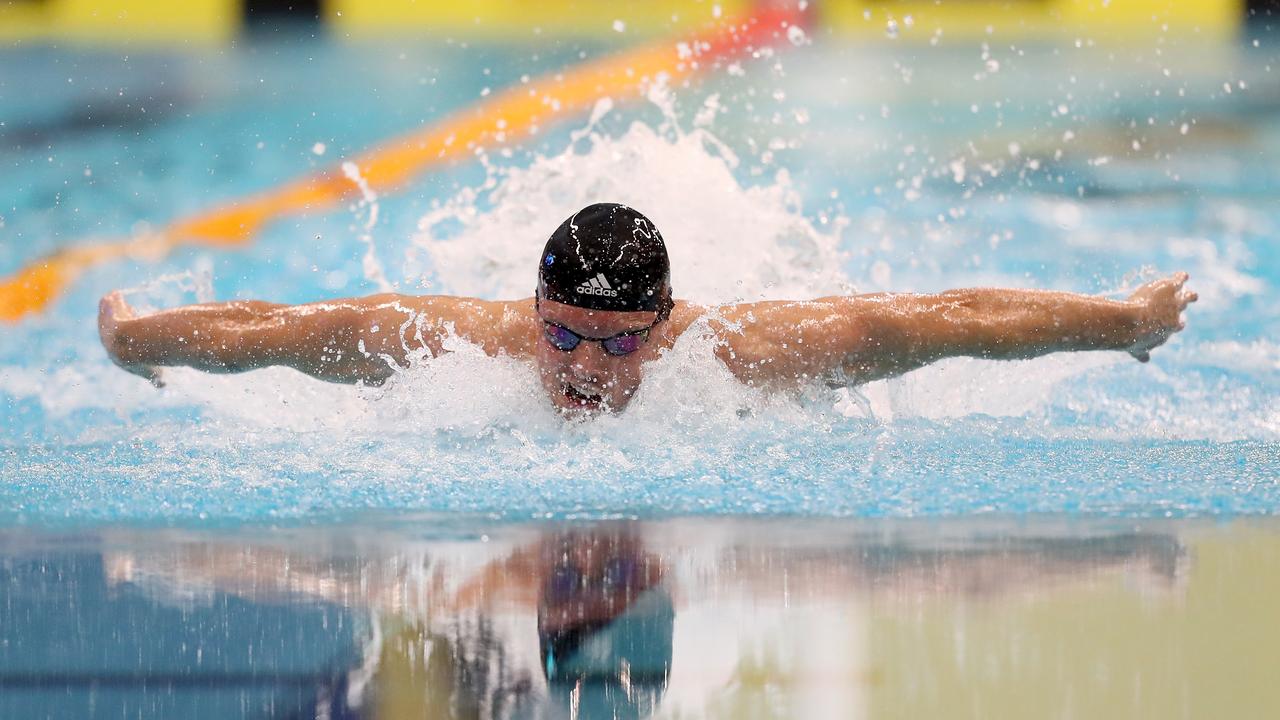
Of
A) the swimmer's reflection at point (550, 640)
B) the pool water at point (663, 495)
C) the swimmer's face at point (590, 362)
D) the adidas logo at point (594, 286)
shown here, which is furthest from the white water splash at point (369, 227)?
the swimmer's reflection at point (550, 640)

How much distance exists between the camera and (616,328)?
282 cm

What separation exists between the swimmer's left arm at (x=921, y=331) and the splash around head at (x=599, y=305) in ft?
0.89

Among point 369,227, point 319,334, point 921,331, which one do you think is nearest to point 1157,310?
→ point 921,331

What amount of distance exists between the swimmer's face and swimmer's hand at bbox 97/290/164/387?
3.39 ft

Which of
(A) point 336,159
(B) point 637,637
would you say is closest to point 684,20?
(A) point 336,159

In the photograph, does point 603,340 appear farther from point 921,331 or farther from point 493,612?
point 493,612

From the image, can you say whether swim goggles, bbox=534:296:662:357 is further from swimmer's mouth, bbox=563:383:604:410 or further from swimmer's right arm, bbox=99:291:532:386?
swimmer's right arm, bbox=99:291:532:386

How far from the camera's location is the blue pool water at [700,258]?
2.57 m

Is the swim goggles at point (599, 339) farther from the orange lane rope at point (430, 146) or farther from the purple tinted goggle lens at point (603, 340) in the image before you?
the orange lane rope at point (430, 146)

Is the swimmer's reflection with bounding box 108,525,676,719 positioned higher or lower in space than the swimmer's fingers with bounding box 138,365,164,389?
lower

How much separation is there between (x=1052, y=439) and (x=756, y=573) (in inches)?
51.9

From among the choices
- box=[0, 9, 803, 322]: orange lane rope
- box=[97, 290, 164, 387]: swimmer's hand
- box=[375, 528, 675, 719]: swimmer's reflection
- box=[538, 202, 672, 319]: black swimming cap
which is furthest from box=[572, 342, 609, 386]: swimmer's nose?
box=[0, 9, 803, 322]: orange lane rope

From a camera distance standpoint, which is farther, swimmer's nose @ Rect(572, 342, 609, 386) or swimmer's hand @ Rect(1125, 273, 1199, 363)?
swimmer's hand @ Rect(1125, 273, 1199, 363)

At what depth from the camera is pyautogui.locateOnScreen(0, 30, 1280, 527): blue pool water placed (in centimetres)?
257
